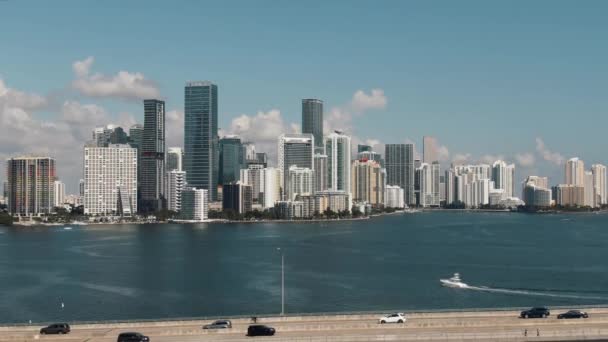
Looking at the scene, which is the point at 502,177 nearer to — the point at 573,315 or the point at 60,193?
the point at 60,193

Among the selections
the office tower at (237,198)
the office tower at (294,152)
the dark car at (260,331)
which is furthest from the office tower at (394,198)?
the dark car at (260,331)

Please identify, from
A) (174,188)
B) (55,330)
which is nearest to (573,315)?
(55,330)

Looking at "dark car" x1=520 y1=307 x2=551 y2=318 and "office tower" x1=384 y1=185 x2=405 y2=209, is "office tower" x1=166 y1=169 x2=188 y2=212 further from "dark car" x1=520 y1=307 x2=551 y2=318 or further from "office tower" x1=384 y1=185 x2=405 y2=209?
"dark car" x1=520 y1=307 x2=551 y2=318

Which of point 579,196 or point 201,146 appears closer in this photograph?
point 201,146

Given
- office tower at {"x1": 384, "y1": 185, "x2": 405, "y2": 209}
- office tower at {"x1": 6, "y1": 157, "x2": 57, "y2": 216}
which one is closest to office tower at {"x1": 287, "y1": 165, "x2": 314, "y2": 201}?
office tower at {"x1": 384, "y1": 185, "x2": 405, "y2": 209}

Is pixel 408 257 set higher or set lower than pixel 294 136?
lower

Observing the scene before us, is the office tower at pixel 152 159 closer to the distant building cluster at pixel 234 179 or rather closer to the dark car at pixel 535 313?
the distant building cluster at pixel 234 179

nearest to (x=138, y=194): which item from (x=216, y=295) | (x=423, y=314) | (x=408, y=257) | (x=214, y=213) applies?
(x=214, y=213)

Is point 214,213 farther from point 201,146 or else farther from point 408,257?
point 408,257
